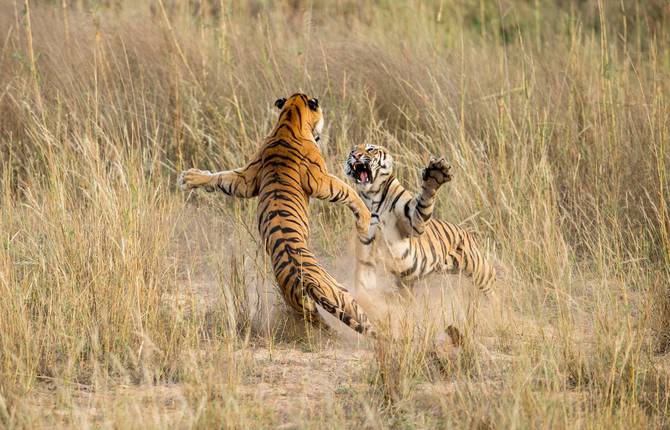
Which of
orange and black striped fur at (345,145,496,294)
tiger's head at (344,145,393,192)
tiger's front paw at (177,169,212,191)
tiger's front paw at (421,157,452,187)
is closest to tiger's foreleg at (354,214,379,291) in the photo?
orange and black striped fur at (345,145,496,294)

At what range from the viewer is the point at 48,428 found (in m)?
3.51

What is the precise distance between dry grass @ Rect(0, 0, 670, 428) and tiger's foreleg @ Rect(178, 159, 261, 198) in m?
0.24

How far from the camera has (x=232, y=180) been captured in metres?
5.06

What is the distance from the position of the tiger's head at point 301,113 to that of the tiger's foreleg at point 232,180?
0.32 meters

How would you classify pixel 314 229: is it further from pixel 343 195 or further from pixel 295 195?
pixel 295 195

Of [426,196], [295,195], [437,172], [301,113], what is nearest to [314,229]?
[301,113]

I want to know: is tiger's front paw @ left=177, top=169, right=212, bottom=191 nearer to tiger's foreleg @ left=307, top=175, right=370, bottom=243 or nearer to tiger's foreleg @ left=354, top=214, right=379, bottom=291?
tiger's foreleg @ left=307, top=175, right=370, bottom=243

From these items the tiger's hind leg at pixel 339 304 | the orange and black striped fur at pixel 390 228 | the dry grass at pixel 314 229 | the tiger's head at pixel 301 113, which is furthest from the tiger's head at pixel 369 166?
the tiger's hind leg at pixel 339 304

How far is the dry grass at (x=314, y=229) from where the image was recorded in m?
3.74

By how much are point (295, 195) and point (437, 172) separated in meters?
0.75

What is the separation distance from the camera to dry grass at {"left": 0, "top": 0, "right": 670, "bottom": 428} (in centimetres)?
374

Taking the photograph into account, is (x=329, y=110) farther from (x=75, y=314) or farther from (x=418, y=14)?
(x=75, y=314)

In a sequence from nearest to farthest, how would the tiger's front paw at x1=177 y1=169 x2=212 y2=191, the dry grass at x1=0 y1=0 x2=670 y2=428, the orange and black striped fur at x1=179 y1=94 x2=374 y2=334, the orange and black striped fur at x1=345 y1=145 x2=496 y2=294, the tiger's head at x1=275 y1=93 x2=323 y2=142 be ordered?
1. the dry grass at x1=0 y1=0 x2=670 y2=428
2. the orange and black striped fur at x1=179 y1=94 x2=374 y2=334
3. the orange and black striped fur at x1=345 y1=145 x2=496 y2=294
4. the tiger's front paw at x1=177 y1=169 x2=212 y2=191
5. the tiger's head at x1=275 y1=93 x2=323 y2=142

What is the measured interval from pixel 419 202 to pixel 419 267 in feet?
1.47
